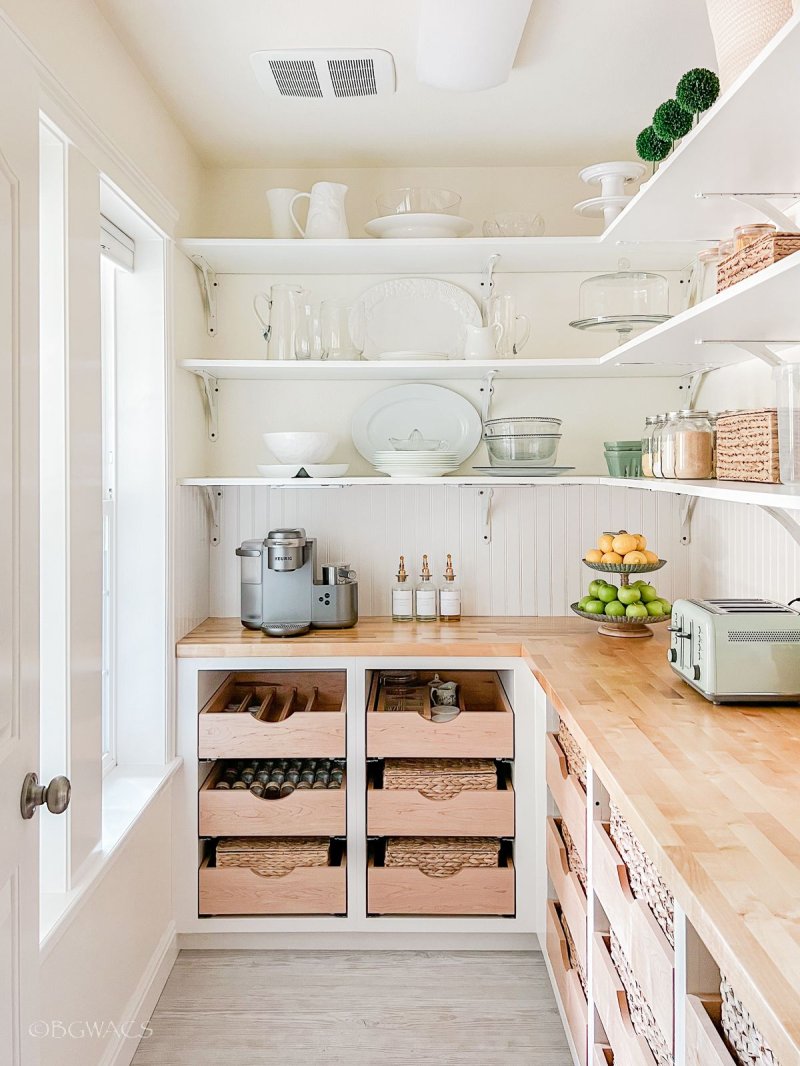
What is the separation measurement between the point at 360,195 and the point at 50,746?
2084 millimetres

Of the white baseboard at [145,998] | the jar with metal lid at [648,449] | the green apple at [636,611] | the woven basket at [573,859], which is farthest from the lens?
the green apple at [636,611]

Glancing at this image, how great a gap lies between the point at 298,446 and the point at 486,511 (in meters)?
0.71

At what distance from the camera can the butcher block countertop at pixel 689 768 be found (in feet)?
3.25

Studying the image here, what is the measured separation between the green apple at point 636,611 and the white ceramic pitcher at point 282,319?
130cm

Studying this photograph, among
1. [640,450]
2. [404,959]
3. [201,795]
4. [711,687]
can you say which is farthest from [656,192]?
[404,959]

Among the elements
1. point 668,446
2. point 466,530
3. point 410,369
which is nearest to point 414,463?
point 410,369

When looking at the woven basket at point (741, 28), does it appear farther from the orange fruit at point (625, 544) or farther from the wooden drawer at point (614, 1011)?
the wooden drawer at point (614, 1011)

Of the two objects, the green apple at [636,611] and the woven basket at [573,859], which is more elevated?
the green apple at [636,611]

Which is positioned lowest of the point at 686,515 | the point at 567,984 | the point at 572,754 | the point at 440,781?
the point at 567,984

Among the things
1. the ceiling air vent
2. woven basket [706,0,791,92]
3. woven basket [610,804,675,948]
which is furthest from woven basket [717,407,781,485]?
the ceiling air vent

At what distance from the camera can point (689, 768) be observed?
1521 millimetres

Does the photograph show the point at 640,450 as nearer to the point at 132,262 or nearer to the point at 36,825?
the point at 132,262

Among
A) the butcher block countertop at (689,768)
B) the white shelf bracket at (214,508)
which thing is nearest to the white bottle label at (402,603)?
the butcher block countertop at (689,768)

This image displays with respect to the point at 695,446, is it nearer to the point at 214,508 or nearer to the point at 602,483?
the point at 602,483
